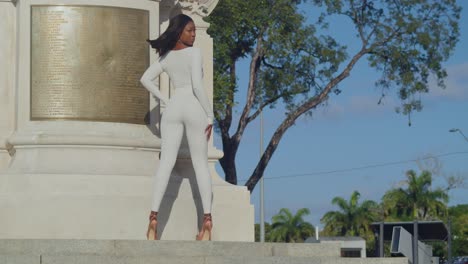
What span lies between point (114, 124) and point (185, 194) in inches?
52.6

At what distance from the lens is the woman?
59.2ft

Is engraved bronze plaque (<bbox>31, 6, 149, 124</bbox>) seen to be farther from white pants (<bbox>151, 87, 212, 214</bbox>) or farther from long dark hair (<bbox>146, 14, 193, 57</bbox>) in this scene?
white pants (<bbox>151, 87, 212, 214</bbox>)

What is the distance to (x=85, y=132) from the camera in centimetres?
1858

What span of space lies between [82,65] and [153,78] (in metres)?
1.07

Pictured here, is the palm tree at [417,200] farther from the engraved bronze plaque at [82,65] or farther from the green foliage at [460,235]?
the engraved bronze plaque at [82,65]

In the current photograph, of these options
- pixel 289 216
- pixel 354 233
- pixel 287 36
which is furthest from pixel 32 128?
pixel 289 216

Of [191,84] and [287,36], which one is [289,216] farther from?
[191,84]

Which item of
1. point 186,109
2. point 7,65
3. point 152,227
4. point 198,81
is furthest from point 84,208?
point 7,65

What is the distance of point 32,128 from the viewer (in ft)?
61.4

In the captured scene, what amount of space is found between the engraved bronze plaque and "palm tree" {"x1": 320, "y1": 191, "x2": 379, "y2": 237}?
80.8m

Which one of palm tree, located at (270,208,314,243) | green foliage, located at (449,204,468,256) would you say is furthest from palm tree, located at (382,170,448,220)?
palm tree, located at (270,208,314,243)

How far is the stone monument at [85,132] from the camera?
18.1 m

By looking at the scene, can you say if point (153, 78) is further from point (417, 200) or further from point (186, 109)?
point (417, 200)

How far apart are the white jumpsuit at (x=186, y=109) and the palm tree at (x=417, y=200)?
72.3 m
